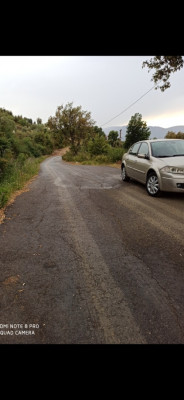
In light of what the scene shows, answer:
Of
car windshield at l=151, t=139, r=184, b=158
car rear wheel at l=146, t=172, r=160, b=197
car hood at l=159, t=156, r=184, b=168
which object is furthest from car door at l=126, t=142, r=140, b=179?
car hood at l=159, t=156, r=184, b=168

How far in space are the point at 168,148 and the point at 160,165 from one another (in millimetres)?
992

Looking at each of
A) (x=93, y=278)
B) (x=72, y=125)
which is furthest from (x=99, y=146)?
(x=93, y=278)

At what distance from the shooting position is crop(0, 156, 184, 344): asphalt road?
1.84m

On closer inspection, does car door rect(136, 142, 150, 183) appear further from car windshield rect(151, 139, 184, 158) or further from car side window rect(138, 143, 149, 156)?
car windshield rect(151, 139, 184, 158)

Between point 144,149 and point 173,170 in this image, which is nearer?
point 173,170

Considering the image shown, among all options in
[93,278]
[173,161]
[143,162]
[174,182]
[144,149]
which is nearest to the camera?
[93,278]

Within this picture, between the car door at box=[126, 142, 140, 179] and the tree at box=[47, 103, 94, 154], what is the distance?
31765 millimetres

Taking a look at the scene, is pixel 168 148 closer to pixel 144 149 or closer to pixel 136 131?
pixel 144 149

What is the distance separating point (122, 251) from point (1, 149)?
42.6ft

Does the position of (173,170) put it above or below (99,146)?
below

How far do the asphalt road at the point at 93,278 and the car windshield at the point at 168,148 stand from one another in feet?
7.23

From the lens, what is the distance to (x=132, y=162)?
25.4 ft

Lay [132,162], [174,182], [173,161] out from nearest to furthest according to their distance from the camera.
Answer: [174,182] → [173,161] → [132,162]
